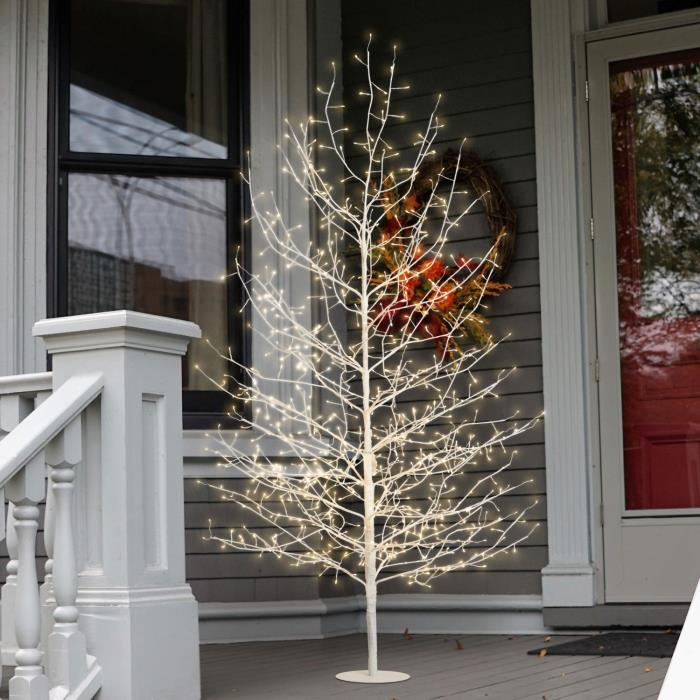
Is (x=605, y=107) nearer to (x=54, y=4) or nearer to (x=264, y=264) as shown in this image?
(x=264, y=264)

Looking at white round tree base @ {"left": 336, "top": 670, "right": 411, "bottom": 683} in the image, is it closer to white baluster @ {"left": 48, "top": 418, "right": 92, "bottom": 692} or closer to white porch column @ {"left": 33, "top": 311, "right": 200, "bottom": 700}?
white porch column @ {"left": 33, "top": 311, "right": 200, "bottom": 700}

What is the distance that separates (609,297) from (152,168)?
1879mm

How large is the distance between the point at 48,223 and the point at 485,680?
247 cm

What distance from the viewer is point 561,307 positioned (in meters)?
4.50

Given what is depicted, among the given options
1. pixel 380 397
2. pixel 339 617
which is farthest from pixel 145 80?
pixel 339 617

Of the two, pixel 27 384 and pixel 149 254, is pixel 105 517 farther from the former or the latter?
pixel 149 254

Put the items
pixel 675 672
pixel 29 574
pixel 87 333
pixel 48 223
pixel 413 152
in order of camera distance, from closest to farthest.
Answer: pixel 675 672 < pixel 29 574 < pixel 87 333 < pixel 48 223 < pixel 413 152

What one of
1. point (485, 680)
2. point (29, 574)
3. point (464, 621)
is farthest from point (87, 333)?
point (464, 621)

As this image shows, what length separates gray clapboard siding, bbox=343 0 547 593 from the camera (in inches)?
179

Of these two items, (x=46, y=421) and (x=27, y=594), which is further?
(x=46, y=421)

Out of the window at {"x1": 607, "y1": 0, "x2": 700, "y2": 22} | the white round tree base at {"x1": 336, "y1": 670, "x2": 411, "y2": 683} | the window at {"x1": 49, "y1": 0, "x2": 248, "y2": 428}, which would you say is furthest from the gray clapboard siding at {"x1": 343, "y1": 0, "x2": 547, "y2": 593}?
the white round tree base at {"x1": 336, "y1": 670, "x2": 411, "y2": 683}

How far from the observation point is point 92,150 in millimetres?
4543

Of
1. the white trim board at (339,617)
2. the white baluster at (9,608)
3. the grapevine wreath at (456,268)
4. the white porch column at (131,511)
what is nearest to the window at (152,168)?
the grapevine wreath at (456,268)

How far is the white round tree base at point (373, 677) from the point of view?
326 centimetres
